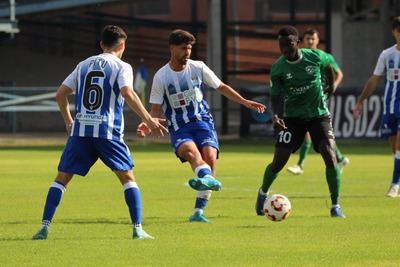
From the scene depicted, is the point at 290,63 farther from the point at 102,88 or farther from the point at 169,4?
the point at 169,4

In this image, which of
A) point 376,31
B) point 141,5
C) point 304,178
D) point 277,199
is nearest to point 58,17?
point 141,5

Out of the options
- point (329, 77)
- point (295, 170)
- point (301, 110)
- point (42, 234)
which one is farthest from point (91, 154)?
point (295, 170)

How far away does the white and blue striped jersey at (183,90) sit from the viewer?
46.5 ft

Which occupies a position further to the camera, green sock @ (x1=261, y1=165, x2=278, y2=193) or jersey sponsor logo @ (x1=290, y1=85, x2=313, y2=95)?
green sock @ (x1=261, y1=165, x2=278, y2=193)

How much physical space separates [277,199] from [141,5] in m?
34.1

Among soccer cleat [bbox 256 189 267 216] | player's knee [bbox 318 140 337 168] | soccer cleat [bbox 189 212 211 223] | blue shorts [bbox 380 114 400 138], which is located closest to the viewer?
soccer cleat [bbox 189 212 211 223]

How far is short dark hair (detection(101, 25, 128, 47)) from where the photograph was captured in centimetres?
1231

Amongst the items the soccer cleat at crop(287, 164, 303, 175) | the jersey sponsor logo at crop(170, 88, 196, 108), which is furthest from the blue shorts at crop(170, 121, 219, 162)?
the soccer cleat at crop(287, 164, 303, 175)

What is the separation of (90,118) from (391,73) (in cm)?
678

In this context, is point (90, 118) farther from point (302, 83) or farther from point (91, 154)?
point (302, 83)

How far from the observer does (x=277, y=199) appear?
545 inches

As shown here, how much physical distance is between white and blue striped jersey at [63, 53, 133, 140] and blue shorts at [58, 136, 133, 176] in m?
0.07

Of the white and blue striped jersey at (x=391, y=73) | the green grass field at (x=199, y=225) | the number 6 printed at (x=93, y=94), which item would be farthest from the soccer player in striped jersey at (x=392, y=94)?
the number 6 printed at (x=93, y=94)

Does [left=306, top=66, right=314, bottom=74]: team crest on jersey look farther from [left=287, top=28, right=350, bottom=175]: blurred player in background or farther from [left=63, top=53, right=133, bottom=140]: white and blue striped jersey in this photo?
[left=63, top=53, right=133, bottom=140]: white and blue striped jersey
